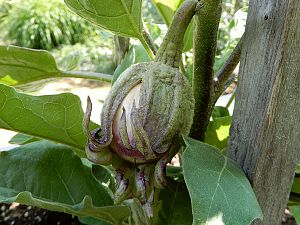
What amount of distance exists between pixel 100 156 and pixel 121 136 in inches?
1.7

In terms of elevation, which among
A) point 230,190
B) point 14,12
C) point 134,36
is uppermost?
point 134,36

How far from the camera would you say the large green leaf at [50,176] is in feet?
2.62

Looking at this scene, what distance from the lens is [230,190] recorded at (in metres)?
0.52

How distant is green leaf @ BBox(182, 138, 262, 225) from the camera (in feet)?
1.57

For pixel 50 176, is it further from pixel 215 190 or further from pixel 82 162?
pixel 215 190

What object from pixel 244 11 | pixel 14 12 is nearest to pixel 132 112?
pixel 244 11

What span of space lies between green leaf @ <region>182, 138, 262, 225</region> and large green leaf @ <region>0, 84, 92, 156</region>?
246 mm

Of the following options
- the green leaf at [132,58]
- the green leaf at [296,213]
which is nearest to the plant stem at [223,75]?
the green leaf at [132,58]

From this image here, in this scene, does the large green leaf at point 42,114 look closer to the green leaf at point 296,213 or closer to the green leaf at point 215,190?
the green leaf at point 215,190

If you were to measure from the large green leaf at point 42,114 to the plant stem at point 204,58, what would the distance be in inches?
7.0

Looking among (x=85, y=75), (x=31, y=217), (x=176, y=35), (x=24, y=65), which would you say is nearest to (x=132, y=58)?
(x=85, y=75)

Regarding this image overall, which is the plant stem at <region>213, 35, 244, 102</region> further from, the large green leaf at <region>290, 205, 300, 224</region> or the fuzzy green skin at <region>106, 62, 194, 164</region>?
the large green leaf at <region>290, 205, 300, 224</region>

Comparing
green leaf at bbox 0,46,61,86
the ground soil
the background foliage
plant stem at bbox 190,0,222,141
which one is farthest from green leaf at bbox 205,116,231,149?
the ground soil

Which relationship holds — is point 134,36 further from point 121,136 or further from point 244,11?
point 244,11
